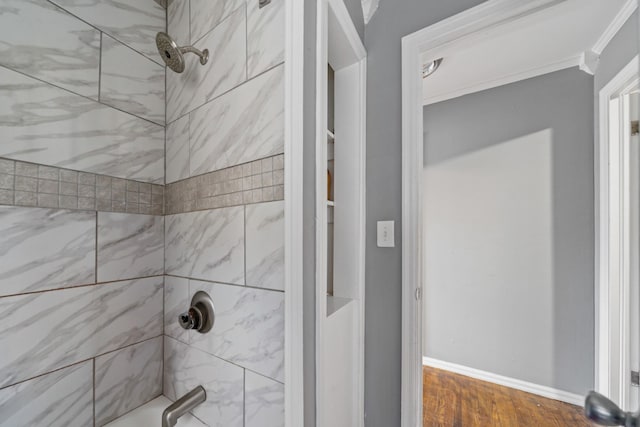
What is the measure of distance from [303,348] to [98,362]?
2.77ft

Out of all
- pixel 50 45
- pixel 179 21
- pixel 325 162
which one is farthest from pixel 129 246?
pixel 179 21

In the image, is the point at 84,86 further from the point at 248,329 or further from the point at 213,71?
the point at 248,329

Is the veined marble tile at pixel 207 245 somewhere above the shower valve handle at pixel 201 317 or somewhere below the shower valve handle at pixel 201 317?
above

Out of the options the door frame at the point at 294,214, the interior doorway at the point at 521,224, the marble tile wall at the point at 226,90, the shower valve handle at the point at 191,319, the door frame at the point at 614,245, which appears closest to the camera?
the door frame at the point at 294,214

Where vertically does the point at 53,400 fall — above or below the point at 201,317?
below

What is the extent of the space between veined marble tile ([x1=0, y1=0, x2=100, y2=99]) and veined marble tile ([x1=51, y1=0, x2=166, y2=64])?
48 mm

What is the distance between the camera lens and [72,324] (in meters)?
0.91

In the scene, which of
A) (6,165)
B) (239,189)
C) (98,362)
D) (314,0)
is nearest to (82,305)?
(98,362)

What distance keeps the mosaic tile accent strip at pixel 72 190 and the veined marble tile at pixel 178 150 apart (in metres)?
0.12

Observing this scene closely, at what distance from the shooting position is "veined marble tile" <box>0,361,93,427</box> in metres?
0.78

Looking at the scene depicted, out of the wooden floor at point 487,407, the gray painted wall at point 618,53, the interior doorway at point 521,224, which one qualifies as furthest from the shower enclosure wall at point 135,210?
the gray painted wall at point 618,53

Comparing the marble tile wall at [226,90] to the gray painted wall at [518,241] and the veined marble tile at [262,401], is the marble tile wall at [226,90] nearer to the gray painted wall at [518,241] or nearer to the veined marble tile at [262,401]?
the veined marble tile at [262,401]

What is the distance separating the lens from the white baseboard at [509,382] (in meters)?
1.80

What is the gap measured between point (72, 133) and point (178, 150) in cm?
34
